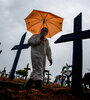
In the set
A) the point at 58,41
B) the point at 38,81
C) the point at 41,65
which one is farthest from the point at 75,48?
the point at 38,81

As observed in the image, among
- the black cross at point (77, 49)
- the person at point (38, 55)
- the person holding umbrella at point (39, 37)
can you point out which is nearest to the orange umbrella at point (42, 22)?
the person holding umbrella at point (39, 37)

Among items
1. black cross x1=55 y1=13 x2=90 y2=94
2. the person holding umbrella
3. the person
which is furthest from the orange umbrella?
black cross x1=55 y1=13 x2=90 y2=94

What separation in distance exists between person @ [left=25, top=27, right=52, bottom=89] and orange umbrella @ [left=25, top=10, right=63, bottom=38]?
812 millimetres

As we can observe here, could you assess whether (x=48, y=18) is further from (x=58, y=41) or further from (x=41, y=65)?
(x=41, y=65)

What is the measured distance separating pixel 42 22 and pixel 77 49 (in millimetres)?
2185

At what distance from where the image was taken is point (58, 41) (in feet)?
12.1

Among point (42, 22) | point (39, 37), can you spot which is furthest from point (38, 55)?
point (42, 22)

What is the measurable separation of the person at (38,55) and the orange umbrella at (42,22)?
81 cm

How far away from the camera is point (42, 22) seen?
483 cm

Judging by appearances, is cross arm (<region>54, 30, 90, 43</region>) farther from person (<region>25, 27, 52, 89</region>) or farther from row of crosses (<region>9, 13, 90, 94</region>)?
person (<region>25, 27, 52, 89</region>)

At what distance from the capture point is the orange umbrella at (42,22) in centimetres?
458

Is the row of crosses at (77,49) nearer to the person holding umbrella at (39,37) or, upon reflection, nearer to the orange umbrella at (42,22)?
the person holding umbrella at (39,37)

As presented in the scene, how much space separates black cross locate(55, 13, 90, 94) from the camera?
2957 millimetres

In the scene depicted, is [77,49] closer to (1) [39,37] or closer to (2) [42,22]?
(1) [39,37]
